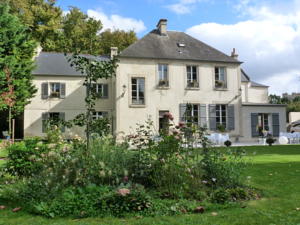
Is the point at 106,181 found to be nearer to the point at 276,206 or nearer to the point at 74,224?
the point at 74,224

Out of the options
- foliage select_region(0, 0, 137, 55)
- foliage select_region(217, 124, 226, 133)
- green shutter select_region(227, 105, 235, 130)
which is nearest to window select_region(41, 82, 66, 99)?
foliage select_region(0, 0, 137, 55)

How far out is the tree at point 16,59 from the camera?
18.0 meters

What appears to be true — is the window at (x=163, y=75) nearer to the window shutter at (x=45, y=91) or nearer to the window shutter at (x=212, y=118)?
the window shutter at (x=212, y=118)

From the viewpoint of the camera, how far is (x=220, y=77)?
2028 centimetres

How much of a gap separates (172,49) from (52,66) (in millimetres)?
9454

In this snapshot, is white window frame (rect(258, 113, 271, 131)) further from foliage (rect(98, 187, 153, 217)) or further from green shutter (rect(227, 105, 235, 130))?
foliage (rect(98, 187, 153, 217))

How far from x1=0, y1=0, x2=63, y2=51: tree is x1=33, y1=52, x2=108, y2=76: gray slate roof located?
4449mm

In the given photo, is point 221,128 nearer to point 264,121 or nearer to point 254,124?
point 254,124

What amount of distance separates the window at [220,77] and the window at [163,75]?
12.4 feet

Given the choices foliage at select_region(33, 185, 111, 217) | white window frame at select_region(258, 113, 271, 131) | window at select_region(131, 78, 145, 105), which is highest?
window at select_region(131, 78, 145, 105)

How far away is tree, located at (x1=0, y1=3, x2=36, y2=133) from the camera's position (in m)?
18.0

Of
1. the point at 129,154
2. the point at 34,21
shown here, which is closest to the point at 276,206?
the point at 129,154

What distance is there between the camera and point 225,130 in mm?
19500

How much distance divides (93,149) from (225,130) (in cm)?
1605
